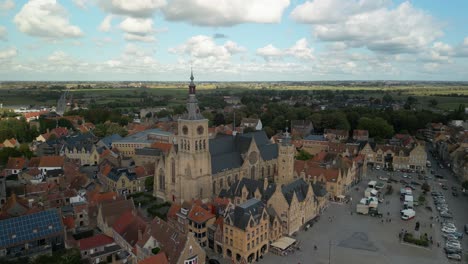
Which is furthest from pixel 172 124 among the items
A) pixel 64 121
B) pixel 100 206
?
pixel 100 206

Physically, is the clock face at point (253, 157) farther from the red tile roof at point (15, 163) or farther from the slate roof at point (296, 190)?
the red tile roof at point (15, 163)

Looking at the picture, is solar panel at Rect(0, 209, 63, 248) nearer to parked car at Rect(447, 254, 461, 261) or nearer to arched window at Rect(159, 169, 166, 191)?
arched window at Rect(159, 169, 166, 191)

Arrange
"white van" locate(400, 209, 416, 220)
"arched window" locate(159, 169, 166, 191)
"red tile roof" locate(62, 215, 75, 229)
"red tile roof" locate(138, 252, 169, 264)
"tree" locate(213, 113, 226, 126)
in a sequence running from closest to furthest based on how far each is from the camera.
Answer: "red tile roof" locate(138, 252, 169, 264) < "red tile roof" locate(62, 215, 75, 229) < "white van" locate(400, 209, 416, 220) < "arched window" locate(159, 169, 166, 191) < "tree" locate(213, 113, 226, 126)

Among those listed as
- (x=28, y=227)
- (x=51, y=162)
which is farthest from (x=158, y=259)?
(x=51, y=162)

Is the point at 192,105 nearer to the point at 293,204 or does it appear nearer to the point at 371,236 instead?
the point at 293,204

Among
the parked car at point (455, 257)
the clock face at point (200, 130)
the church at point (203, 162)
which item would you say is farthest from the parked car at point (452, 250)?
the clock face at point (200, 130)

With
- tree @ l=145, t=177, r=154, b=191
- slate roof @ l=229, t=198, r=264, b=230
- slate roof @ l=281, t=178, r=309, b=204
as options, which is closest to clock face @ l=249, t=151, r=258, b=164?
slate roof @ l=281, t=178, r=309, b=204

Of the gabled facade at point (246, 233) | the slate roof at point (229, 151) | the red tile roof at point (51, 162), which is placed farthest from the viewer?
the red tile roof at point (51, 162)
